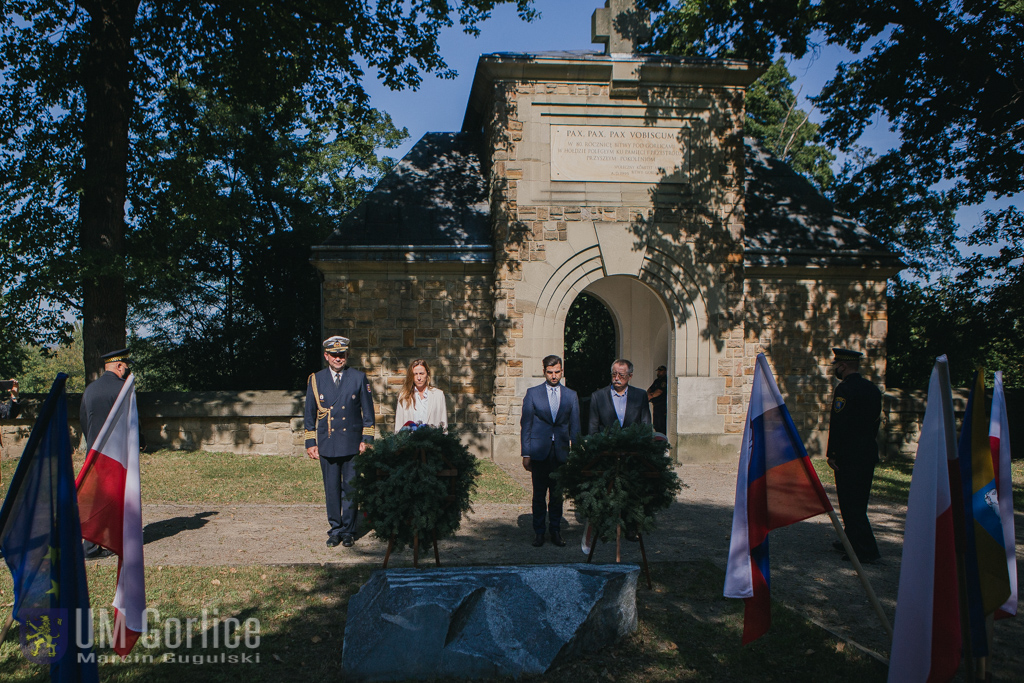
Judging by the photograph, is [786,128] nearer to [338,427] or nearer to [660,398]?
[660,398]

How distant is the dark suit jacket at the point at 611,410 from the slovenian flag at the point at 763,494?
2468 mm

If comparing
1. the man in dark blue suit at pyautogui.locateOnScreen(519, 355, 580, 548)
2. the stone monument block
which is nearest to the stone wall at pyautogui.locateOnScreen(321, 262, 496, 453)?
the man in dark blue suit at pyautogui.locateOnScreen(519, 355, 580, 548)

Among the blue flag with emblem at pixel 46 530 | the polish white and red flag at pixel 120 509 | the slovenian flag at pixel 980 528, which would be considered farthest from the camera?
the polish white and red flag at pixel 120 509

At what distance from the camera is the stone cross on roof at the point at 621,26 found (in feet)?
40.0

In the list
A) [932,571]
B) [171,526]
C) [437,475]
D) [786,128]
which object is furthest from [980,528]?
[786,128]

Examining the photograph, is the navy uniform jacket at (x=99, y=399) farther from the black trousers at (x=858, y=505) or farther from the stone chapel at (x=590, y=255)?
the black trousers at (x=858, y=505)

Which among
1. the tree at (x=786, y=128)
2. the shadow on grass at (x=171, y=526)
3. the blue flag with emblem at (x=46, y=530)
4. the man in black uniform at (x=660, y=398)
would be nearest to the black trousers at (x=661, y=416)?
the man in black uniform at (x=660, y=398)

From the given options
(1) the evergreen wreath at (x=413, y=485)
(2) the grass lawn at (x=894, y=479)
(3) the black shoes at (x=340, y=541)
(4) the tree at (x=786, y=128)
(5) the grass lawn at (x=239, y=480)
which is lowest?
(2) the grass lawn at (x=894, y=479)

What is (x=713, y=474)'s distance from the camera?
35.8ft

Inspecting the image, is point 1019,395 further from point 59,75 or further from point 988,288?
point 59,75

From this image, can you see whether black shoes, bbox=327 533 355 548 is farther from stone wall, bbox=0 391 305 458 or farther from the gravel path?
stone wall, bbox=0 391 305 458

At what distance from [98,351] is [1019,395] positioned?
642 inches

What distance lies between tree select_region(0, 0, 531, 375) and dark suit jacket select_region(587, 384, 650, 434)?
762 cm

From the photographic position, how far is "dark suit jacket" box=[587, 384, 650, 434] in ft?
20.7
